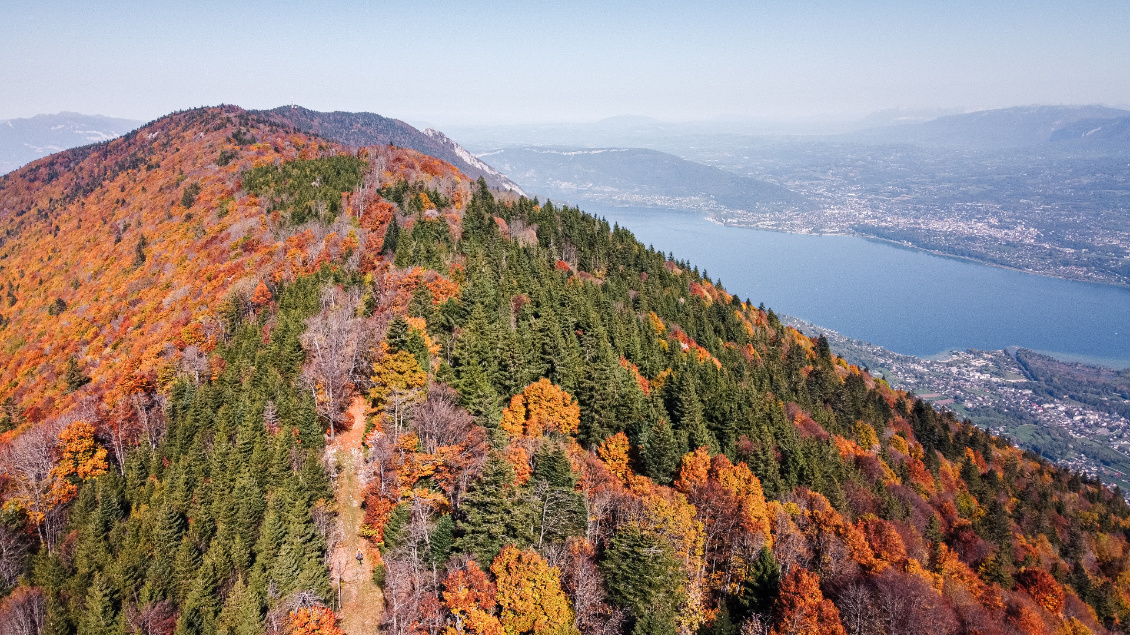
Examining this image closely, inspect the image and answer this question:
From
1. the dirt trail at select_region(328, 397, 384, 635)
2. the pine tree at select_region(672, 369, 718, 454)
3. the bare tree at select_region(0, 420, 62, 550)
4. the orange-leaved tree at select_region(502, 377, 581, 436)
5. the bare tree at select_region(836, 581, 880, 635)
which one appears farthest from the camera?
the bare tree at select_region(0, 420, 62, 550)

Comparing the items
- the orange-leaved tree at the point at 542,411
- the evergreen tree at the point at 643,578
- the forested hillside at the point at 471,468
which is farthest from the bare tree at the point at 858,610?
the orange-leaved tree at the point at 542,411

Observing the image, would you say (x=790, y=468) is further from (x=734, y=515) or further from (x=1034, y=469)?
(x=1034, y=469)

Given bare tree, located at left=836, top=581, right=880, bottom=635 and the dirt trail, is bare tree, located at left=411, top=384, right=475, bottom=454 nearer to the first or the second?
the dirt trail

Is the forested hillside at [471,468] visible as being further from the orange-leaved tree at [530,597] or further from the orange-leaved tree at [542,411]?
the orange-leaved tree at [542,411]

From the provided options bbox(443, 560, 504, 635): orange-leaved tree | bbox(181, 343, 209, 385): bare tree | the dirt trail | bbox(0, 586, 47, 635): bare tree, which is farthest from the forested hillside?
the dirt trail

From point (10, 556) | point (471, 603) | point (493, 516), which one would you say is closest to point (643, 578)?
point (493, 516)

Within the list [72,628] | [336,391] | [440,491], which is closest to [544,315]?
[336,391]
